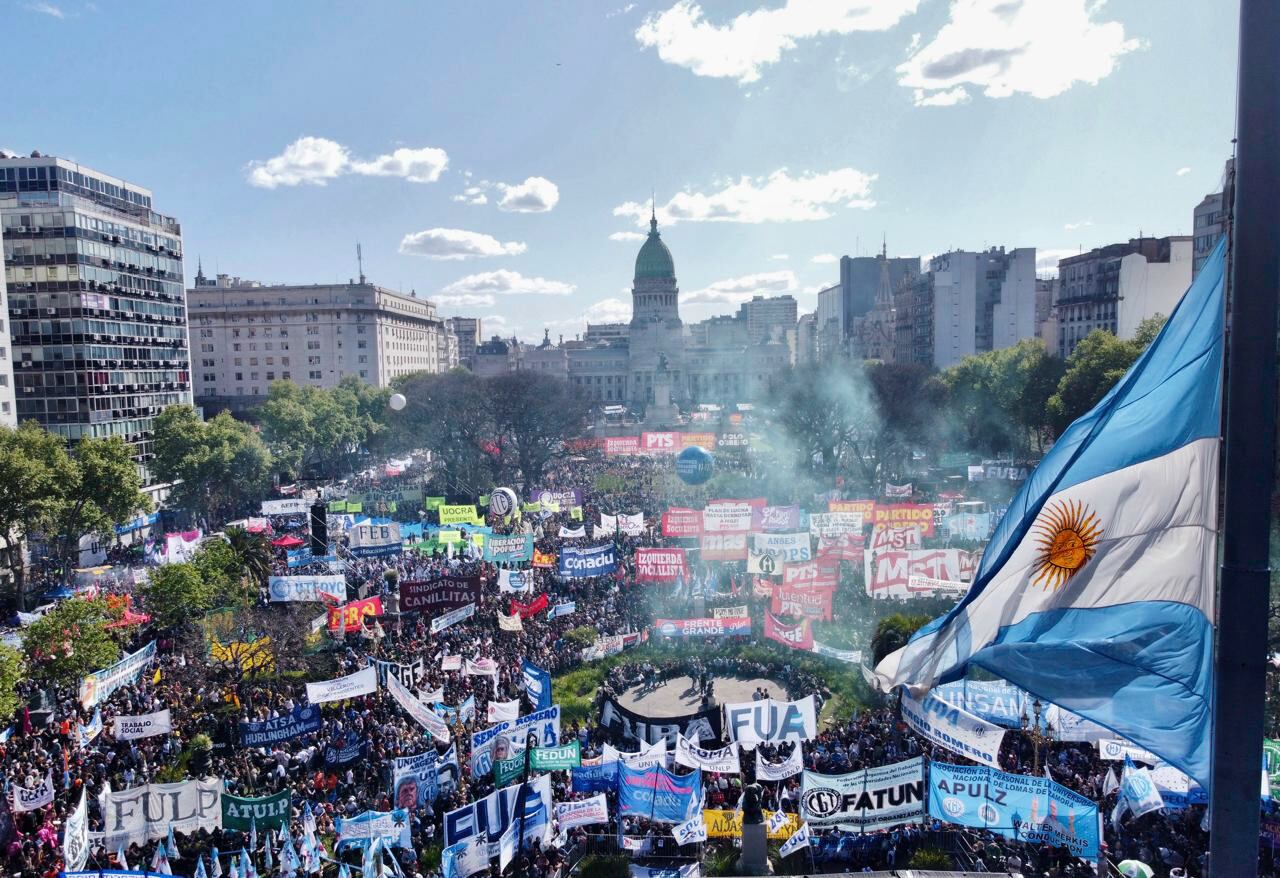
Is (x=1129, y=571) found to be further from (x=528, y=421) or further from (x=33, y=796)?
(x=528, y=421)

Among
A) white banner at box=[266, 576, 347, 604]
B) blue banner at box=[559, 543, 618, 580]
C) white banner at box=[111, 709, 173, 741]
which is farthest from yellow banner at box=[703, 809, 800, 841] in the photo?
white banner at box=[266, 576, 347, 604]

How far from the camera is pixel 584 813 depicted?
1525 cm

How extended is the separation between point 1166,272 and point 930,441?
27.1 meters

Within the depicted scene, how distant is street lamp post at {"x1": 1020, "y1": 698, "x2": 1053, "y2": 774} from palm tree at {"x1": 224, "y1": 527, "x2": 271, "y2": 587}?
81.0ft

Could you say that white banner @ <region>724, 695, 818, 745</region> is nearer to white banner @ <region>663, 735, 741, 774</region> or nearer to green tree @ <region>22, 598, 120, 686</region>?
white banner @ <region>663, 735, 741, 774</region>

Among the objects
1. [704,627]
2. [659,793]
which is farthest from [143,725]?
[704,627]

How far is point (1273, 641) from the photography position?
20.1 m

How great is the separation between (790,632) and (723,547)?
21.7 feet

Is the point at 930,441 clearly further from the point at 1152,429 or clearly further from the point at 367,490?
the point at 1152,429

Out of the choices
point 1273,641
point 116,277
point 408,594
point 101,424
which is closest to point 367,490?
point 101,424

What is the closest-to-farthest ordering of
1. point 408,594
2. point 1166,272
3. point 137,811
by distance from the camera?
point 137,811 < point 408,594 < point 1166,272

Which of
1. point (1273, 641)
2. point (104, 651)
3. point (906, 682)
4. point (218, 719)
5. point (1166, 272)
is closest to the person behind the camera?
point (906, 682)

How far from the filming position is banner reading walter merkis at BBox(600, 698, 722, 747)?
17438 mm

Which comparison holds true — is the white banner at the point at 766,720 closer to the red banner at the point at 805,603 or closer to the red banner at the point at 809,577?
the red banner at the point at 805,603
